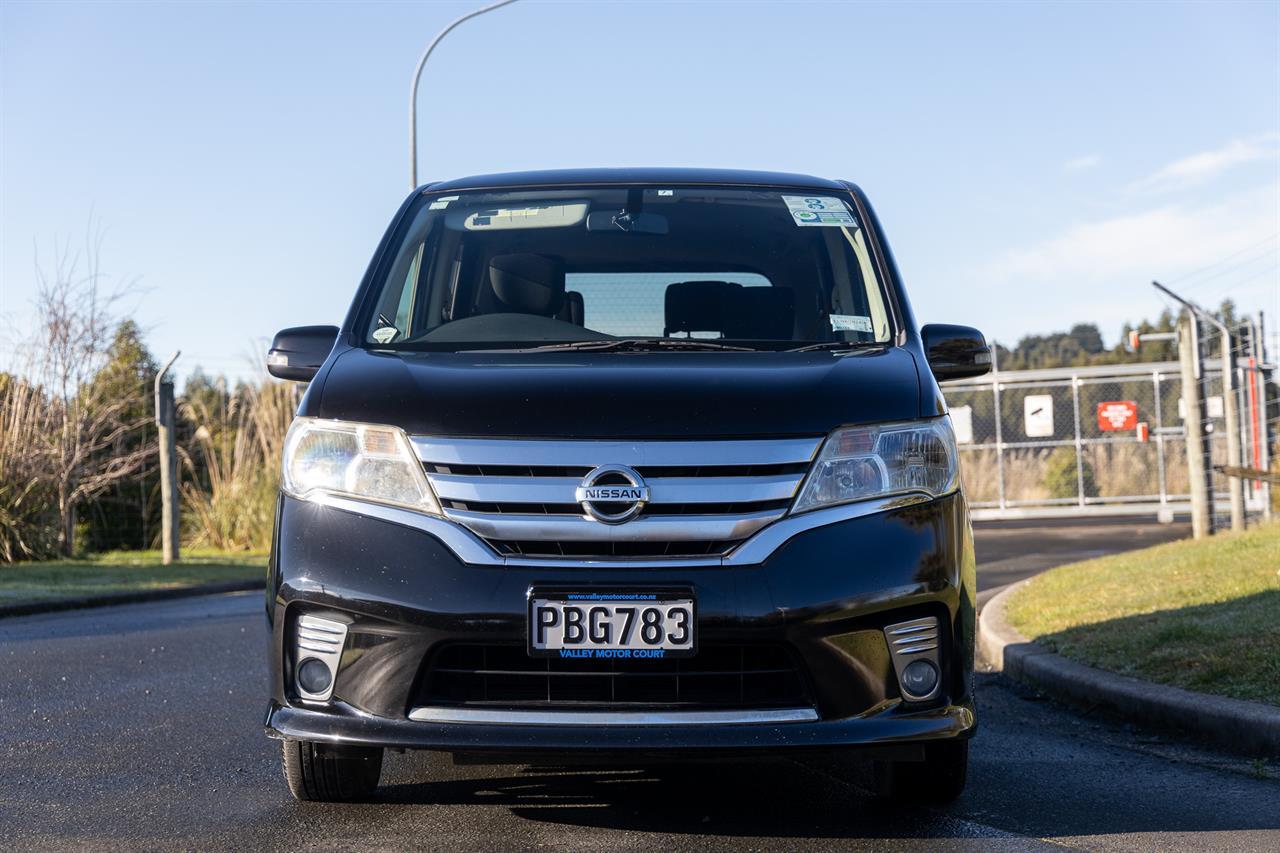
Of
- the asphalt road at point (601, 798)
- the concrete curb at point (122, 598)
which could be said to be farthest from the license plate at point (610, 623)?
the concrete curb at point (122, 598)

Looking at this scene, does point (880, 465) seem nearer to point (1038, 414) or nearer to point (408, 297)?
point (408, 297)

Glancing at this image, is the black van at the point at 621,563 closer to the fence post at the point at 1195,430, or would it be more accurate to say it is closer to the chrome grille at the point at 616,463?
the chrome grille at the point at 616,463

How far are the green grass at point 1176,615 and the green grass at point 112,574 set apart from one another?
8045 millimetres

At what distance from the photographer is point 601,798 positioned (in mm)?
4453

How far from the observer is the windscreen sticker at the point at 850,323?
4.84 meters

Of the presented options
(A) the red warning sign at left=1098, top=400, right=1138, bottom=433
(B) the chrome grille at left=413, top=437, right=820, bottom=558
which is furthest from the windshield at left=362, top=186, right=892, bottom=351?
(A) the red warning sign at left=1098, top=400, right=1138, bottom=433

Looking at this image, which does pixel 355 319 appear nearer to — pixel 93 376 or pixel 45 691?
pixel 45 691

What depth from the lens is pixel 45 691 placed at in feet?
23.4

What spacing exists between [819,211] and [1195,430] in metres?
11.2

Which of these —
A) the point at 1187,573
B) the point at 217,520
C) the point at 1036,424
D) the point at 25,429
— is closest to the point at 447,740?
the point at 1187,573

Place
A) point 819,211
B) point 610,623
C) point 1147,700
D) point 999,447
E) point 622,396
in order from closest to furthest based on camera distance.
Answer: point 610,623 → point 622,396 → point 819,211 → point 1147,700 → point 999,447

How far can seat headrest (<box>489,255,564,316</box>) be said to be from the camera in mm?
5043

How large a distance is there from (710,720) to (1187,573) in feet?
25.0

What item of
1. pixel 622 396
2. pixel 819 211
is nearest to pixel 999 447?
pixel 819 211
